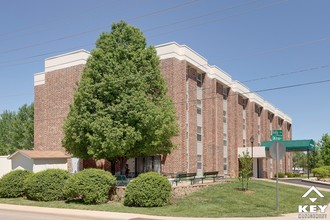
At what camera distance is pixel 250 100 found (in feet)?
182

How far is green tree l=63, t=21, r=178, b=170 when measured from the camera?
26.0 meters

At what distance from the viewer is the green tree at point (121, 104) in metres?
26.0

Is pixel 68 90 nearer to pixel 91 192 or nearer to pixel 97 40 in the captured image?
pixel 97 40

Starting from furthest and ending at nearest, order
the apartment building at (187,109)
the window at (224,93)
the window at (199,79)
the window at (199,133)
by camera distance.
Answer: the window at (224,93), the window at (199,79), the window at (199,133), the apartment building at (187,109)

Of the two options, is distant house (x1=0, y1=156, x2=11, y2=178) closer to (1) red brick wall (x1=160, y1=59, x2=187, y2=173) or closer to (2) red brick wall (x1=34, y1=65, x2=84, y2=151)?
(2) red brick wall (x1=34, y1=65, x2=84, y2=151)

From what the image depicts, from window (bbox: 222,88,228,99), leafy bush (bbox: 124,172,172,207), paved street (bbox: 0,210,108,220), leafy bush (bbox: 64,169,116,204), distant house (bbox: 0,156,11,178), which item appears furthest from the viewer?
window (bbox: 222,88,228,99)

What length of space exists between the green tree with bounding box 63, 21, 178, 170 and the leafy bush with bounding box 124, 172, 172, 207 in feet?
16.4

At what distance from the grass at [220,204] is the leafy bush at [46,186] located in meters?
0.69

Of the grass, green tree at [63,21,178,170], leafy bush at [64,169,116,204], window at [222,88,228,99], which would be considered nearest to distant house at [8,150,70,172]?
green tree at [63,21,178,170]

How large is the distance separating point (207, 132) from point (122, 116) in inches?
622

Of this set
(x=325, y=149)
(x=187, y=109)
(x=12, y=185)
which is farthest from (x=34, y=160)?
(x=325, y=149)

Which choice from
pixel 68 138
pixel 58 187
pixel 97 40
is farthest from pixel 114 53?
pixel 58 187

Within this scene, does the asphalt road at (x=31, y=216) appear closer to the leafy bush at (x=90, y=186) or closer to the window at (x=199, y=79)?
the leafy bush at (x=90, y=186)

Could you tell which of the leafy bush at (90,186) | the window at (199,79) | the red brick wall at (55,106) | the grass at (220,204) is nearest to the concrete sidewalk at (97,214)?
the grass at (220,204)
